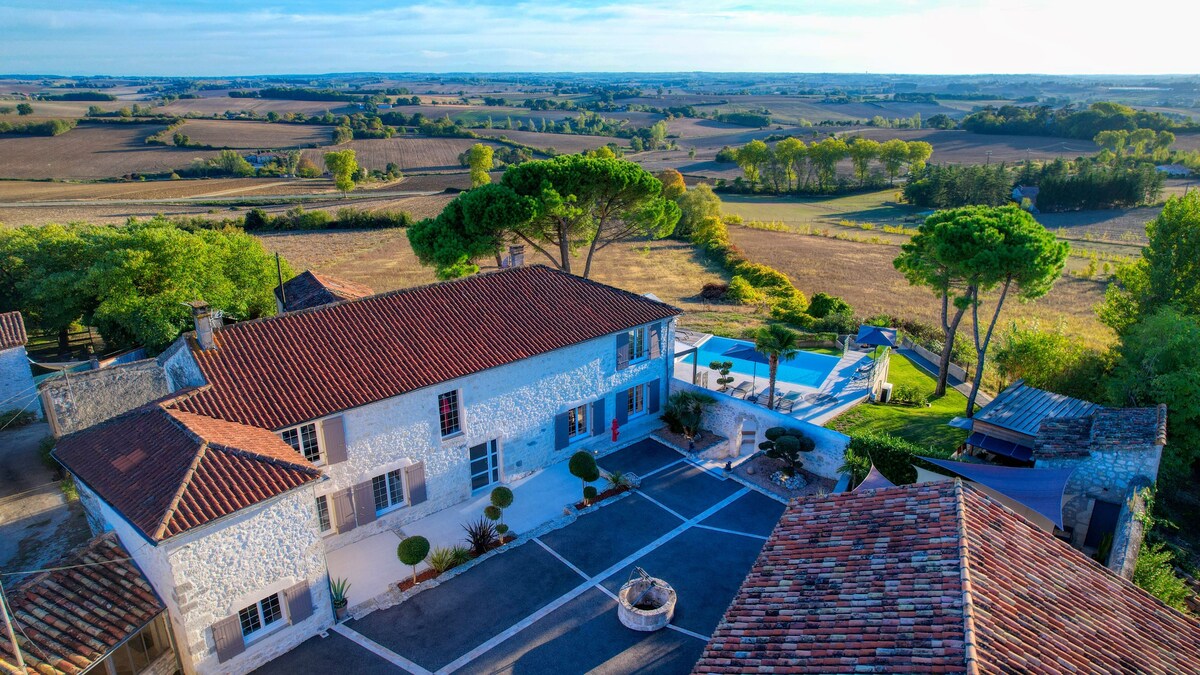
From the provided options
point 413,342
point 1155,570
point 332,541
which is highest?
point 413,342

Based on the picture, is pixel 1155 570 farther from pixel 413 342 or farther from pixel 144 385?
pixel 144 385

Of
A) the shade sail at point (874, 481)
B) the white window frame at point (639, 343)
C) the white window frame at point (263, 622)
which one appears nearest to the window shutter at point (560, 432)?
the white window frame at point (639, 343)

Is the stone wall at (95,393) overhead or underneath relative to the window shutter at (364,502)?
overhead

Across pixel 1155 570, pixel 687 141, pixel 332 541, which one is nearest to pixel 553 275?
pixel 332 541

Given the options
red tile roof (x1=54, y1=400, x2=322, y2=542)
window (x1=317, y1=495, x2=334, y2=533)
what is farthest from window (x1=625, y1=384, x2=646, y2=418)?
red tile roof (x1=54, y1=400, x2=322, y2=542)

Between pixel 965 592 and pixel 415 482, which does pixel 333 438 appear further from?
pixel 965 592

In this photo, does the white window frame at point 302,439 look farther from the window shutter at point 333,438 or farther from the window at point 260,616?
the window at point 260,616
